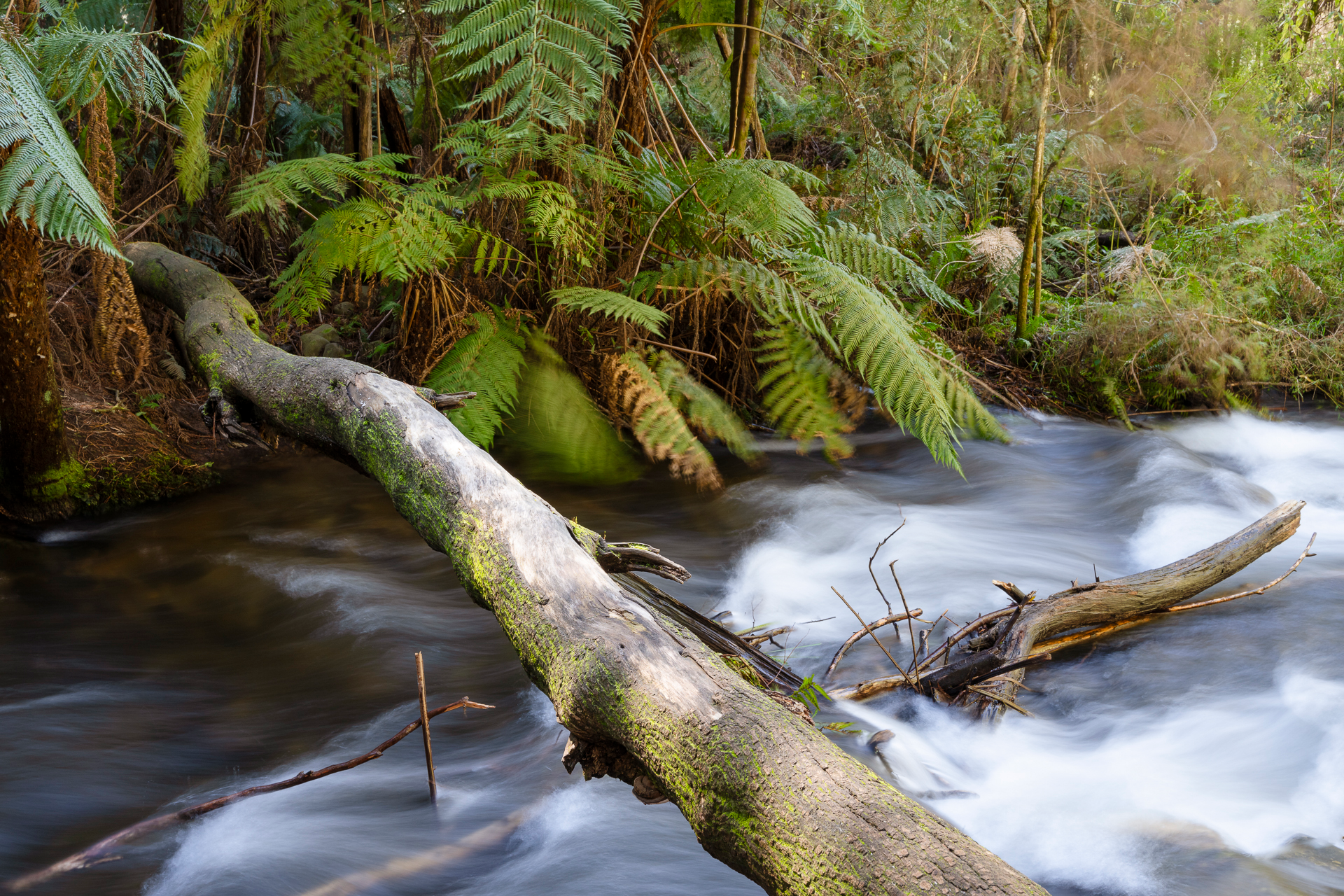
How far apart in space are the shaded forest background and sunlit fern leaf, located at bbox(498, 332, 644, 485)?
0.08 feet

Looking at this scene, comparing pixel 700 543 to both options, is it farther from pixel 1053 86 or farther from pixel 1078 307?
pixel 1053 86

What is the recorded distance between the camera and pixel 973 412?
4.05 metres

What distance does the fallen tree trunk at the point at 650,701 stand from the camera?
1.13 metres

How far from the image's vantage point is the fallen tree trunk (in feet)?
3.70

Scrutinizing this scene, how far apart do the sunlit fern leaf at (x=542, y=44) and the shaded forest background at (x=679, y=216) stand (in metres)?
0.02

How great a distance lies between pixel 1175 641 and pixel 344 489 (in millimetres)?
3764

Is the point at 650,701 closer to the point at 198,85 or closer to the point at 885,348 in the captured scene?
the point at 885,348

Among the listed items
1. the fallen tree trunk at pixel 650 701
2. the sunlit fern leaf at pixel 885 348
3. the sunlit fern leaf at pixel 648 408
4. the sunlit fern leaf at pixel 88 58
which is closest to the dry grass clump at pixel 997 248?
the sunlit fern leaf at pixel 885 348

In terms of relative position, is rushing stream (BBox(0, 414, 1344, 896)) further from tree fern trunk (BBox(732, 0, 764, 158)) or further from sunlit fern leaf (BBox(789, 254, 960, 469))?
tree fern trunk (BBox(732, 0, 764, 158))

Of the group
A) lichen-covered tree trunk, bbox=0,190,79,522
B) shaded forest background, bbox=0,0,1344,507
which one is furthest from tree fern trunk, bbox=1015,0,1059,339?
lichen-covered tree trunk, bbox=0,190,79,522

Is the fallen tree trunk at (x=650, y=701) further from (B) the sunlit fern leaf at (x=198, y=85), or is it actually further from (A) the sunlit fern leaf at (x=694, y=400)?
(B) the sunlit fern leaf at (x=198, y=85)

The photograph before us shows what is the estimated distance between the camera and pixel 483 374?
3.90 meters

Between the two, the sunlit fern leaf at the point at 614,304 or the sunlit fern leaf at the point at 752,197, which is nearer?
the sunlit fern leaf at the point at 614,304

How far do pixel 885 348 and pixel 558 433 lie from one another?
1562mm
